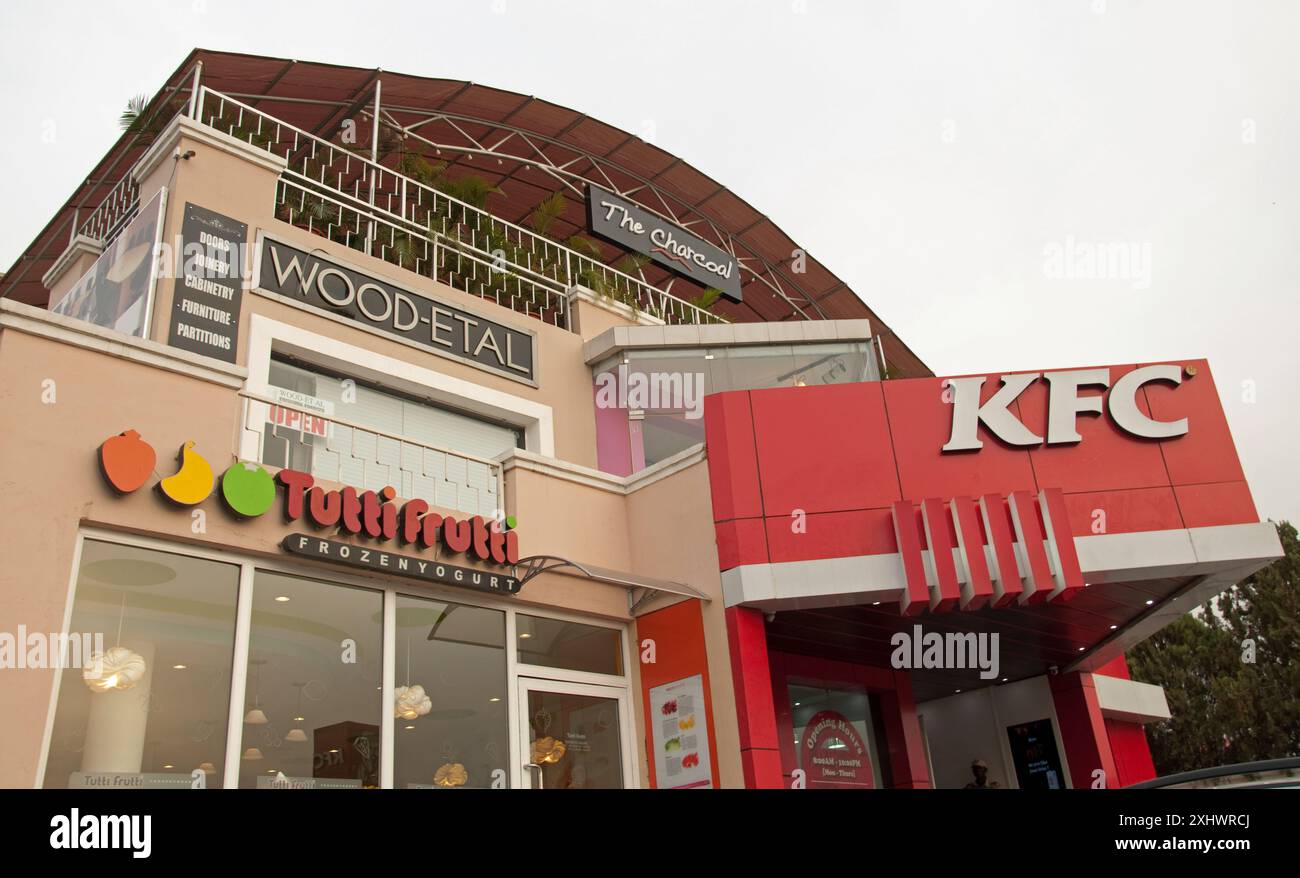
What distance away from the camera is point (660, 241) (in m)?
19.3

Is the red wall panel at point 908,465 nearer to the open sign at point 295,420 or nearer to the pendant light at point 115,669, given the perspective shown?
the open sign at point 295,420

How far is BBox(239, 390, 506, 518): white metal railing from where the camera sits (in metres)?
9.49

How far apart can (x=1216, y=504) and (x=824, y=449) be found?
407 centimetres

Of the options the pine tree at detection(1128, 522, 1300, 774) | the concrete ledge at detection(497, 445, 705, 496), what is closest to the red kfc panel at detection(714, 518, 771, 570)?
the concrete ledge at detection(497, 445, 705, 496)

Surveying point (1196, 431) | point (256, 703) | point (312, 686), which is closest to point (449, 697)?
point (312, 686)

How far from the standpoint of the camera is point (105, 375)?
7754 millimetres

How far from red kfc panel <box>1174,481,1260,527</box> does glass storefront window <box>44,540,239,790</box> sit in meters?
9.22

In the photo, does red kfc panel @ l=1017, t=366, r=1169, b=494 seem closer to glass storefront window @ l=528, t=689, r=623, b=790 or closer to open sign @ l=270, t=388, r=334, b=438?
glass storefront window @ l=528, t=689, r=623, b=790

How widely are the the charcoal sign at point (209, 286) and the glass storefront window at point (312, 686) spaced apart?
2.97 metres

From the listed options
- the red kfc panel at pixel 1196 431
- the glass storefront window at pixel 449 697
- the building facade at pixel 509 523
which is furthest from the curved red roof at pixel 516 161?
the red kfc panel at pixel 1196 431
